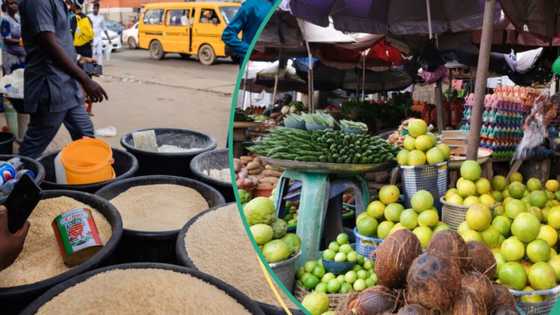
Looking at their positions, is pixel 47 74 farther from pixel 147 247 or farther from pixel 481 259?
pixel 481 259

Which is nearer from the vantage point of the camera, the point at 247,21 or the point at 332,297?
the point at 332,297

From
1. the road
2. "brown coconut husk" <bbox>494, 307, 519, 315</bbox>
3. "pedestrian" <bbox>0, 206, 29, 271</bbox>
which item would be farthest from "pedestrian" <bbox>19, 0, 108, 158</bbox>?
"brown coconut husk" <bbox>494, 307, 519, 315</bbox>

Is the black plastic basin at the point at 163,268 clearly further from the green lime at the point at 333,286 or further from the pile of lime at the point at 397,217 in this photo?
the pile of lime at the point at 397,217

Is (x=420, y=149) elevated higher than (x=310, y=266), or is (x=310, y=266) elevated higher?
(x=420, y=149)

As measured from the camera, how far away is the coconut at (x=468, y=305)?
104 cm

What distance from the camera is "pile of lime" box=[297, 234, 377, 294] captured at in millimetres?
→ 1028

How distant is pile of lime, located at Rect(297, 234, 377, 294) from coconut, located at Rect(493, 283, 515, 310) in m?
0.25

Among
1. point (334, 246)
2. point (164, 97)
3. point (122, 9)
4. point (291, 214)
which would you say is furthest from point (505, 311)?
point (122, 9)

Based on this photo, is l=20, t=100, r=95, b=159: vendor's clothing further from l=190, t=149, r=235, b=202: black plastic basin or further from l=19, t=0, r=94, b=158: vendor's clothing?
l=190, t=149, r=235, b=202: black plastic basin

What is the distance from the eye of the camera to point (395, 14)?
114 cm

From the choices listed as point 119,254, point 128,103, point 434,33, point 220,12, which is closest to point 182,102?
point 128,103

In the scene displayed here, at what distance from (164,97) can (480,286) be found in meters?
7.87

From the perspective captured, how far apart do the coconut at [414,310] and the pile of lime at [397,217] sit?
0.45 feet

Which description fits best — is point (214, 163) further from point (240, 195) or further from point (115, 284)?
point (240, 195)
